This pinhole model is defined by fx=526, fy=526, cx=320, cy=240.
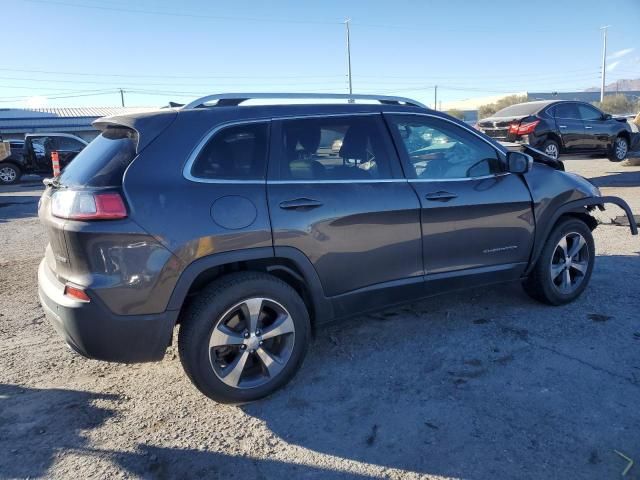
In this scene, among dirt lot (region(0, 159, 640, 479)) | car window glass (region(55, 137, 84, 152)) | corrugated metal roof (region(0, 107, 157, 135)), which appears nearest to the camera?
dirt lot (region(0, 159, 640, 479))

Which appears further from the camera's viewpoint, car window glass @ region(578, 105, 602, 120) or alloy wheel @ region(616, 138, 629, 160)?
alloy wheel @ region(616, 138, 629, 160)

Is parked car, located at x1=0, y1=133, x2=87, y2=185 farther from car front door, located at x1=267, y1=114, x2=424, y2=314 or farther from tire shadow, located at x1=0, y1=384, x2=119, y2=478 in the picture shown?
car front door, located at x1=267, y1=114, x2=424, y2=314

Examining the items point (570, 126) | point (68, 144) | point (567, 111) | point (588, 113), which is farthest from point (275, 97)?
point (68, 144)

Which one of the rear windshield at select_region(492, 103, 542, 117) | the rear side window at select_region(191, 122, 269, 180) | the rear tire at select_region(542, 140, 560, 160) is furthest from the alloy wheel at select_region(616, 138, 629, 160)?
the rear side window at select_region(191, 122, 269, 180)

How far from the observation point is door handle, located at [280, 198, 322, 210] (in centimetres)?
324

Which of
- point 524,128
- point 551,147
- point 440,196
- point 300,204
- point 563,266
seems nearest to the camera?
point 300,204

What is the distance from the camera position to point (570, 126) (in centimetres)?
1310

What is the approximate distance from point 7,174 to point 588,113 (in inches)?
733

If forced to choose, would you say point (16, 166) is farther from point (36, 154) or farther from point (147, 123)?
point (147, 123)

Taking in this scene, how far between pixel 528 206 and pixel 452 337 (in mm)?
1251

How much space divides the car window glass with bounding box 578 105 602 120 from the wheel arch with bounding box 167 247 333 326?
495 inches

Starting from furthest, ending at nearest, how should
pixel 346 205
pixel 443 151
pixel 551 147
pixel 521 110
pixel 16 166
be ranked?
pixel 16 166 → pixel 521 110 → pixel 551 147 → pixel 443 151 → pixel 346 205

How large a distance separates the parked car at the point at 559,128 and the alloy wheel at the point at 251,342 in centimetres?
1078

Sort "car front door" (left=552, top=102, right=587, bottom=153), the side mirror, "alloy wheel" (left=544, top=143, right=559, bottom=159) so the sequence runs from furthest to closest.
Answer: "car front door" (left=552, top=102, right=587, bottom=153), "alloy wheel" (left=544, top=143, right=559, bottom=159), the side mirror
